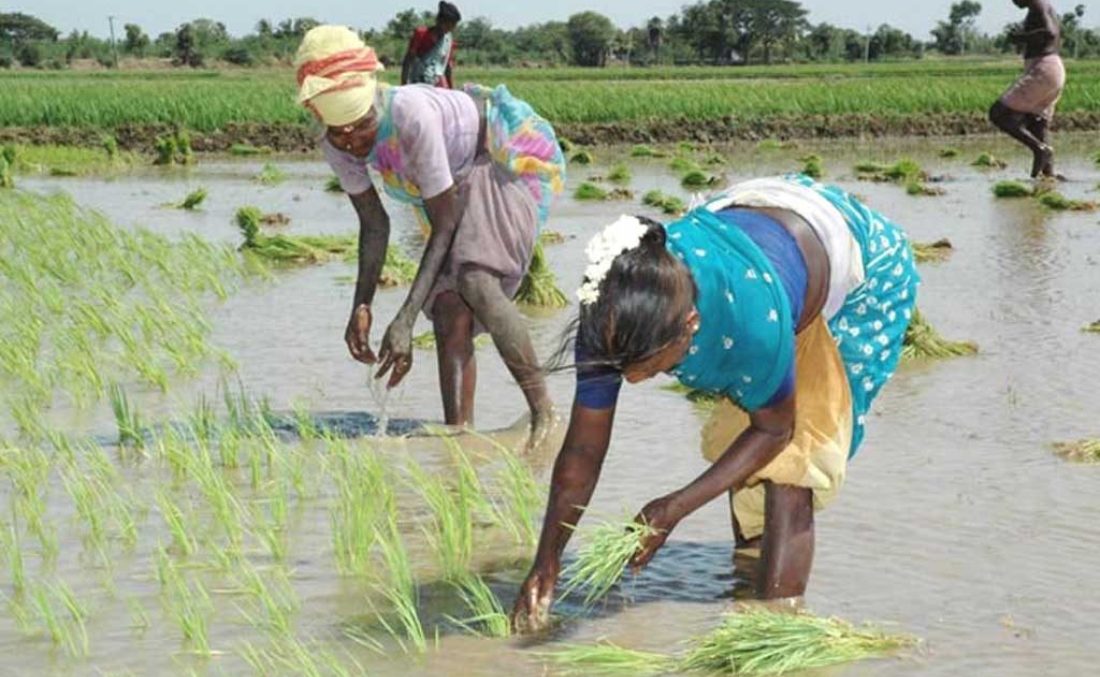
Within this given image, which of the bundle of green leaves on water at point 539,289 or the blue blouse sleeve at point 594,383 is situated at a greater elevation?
the blue blouse sleeve at point 594,383

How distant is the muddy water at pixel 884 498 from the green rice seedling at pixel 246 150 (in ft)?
36.5

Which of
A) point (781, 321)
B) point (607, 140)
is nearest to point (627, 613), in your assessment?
point (781, 321)

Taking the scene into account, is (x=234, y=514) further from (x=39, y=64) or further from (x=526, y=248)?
(x=39, y=64)

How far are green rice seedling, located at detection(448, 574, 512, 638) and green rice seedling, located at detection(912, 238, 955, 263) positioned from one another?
6.15 m

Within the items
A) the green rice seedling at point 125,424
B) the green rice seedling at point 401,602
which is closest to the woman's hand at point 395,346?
the green rice seedling at point 125,424

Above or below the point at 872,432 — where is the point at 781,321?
above

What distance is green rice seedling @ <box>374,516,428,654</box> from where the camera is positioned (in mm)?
3311

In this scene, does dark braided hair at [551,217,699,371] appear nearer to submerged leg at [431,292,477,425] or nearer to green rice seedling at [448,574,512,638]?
green rice seedling at [448,574,512,638]

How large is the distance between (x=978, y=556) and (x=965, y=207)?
29.8 feet

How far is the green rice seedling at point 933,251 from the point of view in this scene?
9.41 m

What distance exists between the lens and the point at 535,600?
335 centimetres

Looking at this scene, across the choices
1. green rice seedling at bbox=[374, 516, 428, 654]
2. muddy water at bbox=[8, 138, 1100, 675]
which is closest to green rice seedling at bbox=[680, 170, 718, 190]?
muddy water at bbox=[8, 138, 1100, 675]

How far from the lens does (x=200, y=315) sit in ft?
23.7

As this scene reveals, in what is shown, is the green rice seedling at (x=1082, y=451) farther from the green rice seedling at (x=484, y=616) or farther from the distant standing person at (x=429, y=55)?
the distant standing person at (x=429, y=55)
